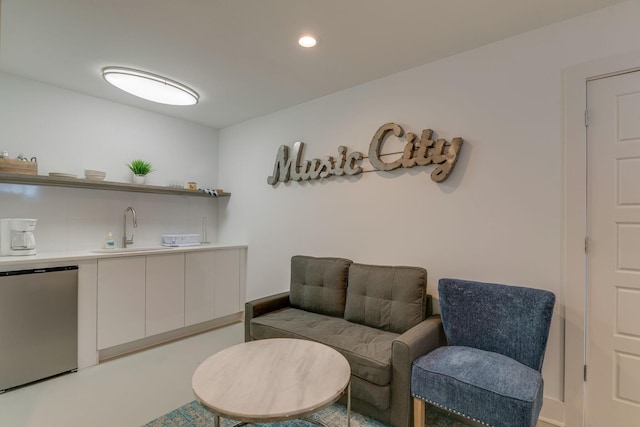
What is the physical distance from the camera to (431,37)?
219cm

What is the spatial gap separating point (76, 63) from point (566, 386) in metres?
4.42

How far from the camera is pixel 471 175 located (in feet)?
7.61

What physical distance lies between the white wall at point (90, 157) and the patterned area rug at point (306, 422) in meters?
2.19

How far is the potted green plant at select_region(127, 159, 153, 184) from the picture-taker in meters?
3.50

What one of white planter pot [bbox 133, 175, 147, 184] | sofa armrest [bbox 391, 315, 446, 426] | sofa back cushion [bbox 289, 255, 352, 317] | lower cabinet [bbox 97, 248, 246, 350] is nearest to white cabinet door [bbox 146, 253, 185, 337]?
lower cabinet [bbox 97, 248, 246, 350]

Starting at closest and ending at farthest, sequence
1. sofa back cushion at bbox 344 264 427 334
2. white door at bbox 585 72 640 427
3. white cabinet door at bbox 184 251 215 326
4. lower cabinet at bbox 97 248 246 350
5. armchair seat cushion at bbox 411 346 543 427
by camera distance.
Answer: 1. armchair seat cushion at bbox 411 346 543 427
2. white door at bbox 585 72 640 427
3. sofa back cushion at bbox 344 264 427 334
4. lower cabinet at bbox 97 248 246 350
5. white cabinet door at bbox 184 251 215 326

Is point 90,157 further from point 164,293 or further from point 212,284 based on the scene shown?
point 212,284

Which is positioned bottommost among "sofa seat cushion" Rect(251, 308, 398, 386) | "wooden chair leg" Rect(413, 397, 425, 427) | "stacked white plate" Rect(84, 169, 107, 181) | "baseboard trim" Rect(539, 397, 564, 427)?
"baseboard trim" Rect(539, 397, 564, 427)

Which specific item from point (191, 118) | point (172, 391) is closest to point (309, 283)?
point (172, 391)

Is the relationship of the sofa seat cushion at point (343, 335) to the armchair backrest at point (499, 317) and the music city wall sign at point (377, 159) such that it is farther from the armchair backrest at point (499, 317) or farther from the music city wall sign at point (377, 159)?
the music city wall sign at point (377, 159)

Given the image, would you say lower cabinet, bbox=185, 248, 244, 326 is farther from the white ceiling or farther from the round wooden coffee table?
the white ceiling

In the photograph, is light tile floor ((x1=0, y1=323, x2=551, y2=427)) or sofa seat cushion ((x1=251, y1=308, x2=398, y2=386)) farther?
light tile floor ((x1=0, y1=323, x2=551, y2=427))

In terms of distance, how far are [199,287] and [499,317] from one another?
3.07 metres

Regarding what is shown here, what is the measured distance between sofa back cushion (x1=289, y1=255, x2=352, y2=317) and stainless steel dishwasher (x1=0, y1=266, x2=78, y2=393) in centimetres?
195
